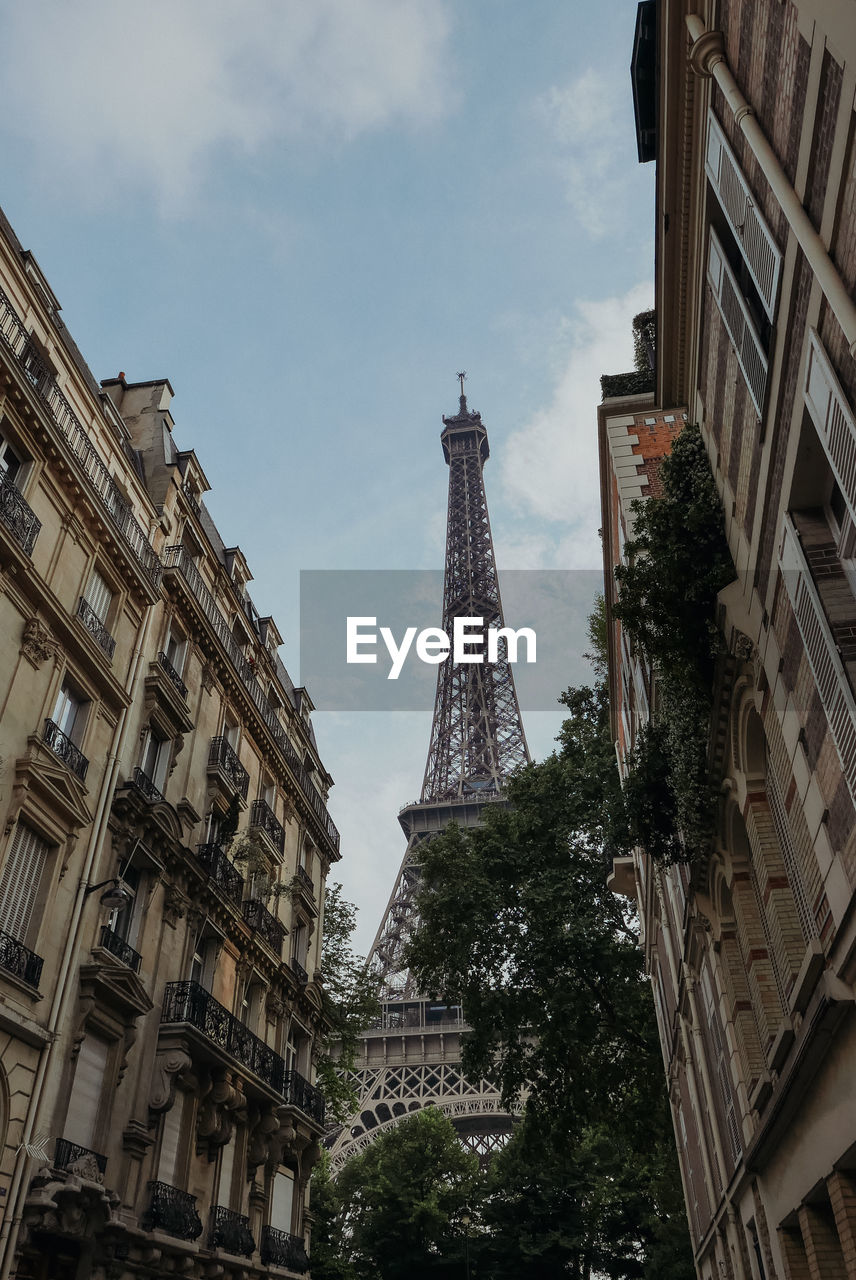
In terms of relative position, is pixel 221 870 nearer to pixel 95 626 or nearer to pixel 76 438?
pixel 95 626

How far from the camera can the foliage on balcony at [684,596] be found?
1074cm

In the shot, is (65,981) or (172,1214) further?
(172,1214)

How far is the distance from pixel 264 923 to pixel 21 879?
35.6 ft

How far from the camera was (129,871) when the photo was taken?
1905cm

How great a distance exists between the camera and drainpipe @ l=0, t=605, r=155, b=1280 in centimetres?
1307

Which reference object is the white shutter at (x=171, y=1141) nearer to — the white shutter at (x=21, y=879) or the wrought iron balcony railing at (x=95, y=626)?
the white shutter at (x=21, y=879)

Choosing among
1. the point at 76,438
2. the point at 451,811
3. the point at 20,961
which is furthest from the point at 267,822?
the point at 451,811

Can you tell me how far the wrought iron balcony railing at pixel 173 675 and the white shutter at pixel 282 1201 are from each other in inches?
495

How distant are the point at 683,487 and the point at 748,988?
6955 mm

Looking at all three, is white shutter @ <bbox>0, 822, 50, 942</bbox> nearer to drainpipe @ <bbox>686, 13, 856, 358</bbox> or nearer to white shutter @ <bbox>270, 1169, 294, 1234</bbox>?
white shutter @ <bbox>270, 1169, 294, 1234</bbox>

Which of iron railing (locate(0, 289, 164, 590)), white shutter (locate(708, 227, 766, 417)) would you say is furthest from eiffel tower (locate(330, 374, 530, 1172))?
white shutter (locate(708, 227, 766, 417))

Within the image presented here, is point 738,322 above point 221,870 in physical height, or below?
below

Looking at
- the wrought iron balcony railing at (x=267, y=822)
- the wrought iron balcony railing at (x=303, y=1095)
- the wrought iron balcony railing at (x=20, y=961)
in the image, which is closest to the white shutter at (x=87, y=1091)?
the wrought iron balcony railing at (x=20, y=961)

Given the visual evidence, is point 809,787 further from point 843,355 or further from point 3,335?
point 3,335
